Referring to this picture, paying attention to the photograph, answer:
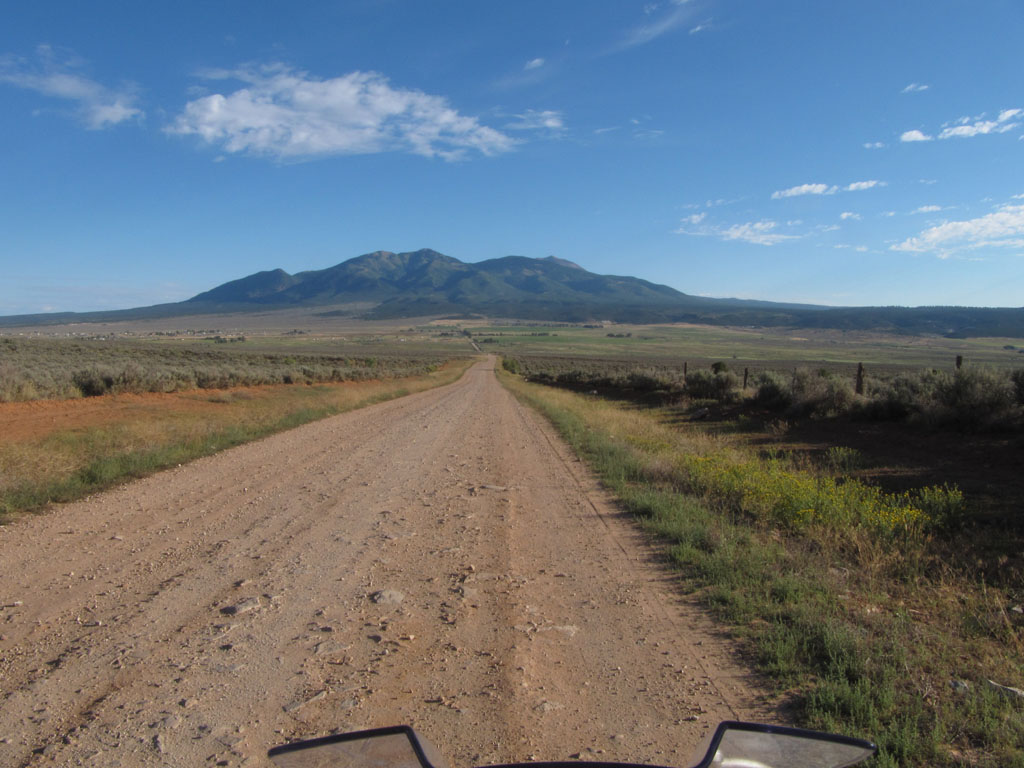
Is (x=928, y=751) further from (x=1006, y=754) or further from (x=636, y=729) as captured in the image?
(x=636, y=729)

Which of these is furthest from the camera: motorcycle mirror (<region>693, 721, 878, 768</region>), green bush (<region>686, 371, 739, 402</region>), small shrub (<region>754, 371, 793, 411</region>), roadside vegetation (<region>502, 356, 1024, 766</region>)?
green bush (<region>686, 371, 739, 402</region>)

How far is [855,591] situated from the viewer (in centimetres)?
543

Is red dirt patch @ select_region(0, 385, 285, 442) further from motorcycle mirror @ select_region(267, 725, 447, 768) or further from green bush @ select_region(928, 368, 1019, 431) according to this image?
green bush @ select_region(928, 368, 1019, 431)

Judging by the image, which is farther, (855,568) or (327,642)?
(855,568)

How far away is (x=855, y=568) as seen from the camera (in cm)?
607

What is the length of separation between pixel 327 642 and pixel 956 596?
510 centimetres

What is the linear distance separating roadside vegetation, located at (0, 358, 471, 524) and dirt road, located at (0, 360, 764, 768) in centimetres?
119

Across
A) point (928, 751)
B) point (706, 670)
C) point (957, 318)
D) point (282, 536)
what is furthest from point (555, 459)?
point (957, 318)

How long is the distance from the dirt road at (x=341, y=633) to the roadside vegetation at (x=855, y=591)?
459 millimetres

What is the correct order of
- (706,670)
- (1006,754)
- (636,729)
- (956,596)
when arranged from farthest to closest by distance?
(956,596) < (706,670) < (636,729) < (1006,754)

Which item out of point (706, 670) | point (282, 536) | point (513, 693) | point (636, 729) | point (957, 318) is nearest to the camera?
point (636, 729)

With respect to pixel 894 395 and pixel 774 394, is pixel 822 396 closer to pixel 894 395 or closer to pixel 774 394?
pixel 894 395

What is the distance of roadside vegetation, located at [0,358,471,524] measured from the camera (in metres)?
8.92

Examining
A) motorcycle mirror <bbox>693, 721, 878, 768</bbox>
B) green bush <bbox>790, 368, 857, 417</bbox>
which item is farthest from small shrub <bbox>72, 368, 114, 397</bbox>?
motorcycle mirror <bbox>693, 721, 878, 768</bbox>
